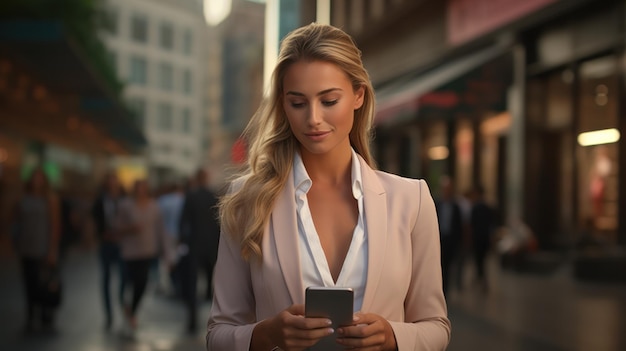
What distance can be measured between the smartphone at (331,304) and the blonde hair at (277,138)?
0.98 feet

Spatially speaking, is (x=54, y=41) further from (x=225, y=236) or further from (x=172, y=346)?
(x=225, y=236)

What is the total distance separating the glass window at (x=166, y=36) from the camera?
74688 mm

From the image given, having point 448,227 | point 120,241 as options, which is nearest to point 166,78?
point 448,227

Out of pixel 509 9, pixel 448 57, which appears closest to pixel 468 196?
pixel 509 9

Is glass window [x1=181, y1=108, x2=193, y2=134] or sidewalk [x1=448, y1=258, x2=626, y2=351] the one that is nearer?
sidewalk [x1=448, y1=258, x2=626, y2=351]

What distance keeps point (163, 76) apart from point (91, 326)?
76.6 metres

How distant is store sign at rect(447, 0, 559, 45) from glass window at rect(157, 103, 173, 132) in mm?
63859

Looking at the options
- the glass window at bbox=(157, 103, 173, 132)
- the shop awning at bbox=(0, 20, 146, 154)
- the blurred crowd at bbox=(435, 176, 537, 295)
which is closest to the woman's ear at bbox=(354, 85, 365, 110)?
the blurred crowd at bbox=(435, 176, 537, 295)

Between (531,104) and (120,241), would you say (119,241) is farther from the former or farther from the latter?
(531,104)

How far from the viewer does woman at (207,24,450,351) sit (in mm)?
2490

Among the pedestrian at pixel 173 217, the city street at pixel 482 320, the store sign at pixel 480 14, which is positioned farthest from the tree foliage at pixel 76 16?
the store sign at pixel 480 14

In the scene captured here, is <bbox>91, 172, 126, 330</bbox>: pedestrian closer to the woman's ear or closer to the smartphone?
the woman's ear

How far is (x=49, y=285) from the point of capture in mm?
10969

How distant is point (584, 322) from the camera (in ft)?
36.4
